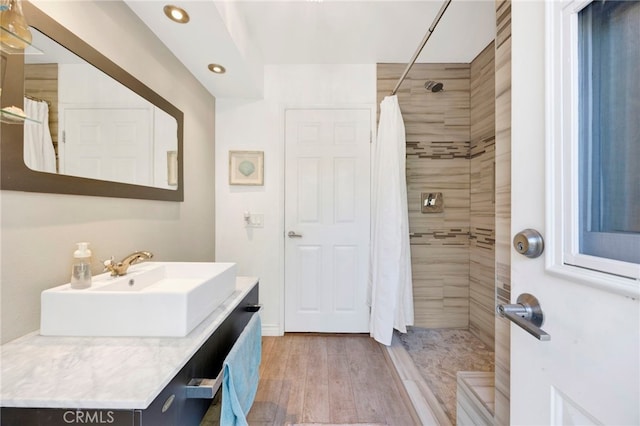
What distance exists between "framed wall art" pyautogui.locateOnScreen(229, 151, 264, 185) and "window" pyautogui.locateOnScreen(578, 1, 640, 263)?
2005 mm

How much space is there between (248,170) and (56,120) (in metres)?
1.34

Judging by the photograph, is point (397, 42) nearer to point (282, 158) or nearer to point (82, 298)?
point (282, 158)

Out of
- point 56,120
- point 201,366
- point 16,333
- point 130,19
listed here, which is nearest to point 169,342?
point 201,366

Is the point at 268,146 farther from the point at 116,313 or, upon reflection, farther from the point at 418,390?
the point at 418,390

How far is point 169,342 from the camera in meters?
0.76

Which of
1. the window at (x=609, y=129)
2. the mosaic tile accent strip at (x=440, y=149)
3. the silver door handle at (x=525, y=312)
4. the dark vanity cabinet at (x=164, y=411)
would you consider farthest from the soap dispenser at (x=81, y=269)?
the mosaic tile accent strip at (x=440, y=149)

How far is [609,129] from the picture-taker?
44 centimetres

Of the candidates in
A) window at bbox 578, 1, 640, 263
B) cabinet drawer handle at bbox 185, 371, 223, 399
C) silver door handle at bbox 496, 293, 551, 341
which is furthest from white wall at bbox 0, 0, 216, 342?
window at bbox 578, 1, 640, 263

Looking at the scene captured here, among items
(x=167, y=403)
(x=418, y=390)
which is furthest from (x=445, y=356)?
(x=167, y=403)

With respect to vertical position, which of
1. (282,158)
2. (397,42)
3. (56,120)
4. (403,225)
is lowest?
(403,225)

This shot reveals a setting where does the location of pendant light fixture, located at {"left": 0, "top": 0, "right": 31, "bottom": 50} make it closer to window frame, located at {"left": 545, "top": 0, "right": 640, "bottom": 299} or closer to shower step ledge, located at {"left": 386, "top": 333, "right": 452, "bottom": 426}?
window frame, located at {"left": 545, "top": 0, "right": 640, "bottom": 299}

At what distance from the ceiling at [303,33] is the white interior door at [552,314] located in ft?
4.54

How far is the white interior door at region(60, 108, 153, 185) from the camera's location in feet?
3.19

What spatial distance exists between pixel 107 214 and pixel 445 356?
2.29 meters
